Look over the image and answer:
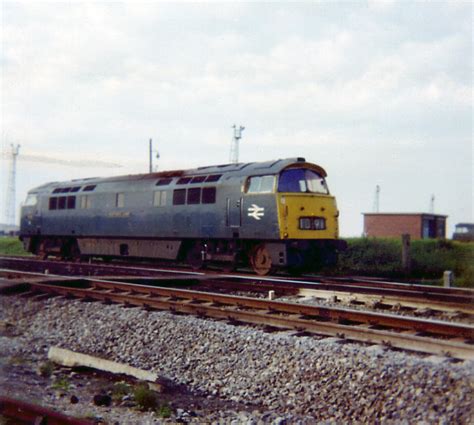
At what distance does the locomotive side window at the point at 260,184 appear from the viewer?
15.7 metres

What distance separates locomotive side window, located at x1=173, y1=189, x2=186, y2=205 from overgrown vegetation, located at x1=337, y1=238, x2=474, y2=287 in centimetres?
612

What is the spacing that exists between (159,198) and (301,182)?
538 centimetres

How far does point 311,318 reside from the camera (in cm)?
884

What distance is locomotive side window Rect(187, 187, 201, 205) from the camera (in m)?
17.7

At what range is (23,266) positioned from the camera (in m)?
19.8

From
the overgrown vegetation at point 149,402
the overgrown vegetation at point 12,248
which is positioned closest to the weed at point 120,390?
the overgrown vegetation at point 149,402

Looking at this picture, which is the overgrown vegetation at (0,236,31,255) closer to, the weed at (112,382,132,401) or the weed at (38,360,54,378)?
the weed at (38,360,54,378)

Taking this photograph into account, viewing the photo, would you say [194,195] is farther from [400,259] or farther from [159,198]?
[400,259]

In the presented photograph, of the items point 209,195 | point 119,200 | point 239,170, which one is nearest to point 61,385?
point 239,170

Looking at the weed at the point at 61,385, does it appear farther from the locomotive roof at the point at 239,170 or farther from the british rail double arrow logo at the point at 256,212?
the locomotive roof at the point at 239,170

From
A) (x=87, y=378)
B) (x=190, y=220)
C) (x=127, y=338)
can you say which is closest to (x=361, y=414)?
(x=87, y=378)

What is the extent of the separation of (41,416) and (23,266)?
1590 centimetres

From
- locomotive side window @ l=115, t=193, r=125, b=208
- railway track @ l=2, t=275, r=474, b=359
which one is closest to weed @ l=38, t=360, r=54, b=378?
railway track @ l=2, t=275, r=474, b=359

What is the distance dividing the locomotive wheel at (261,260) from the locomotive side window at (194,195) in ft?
8.32
